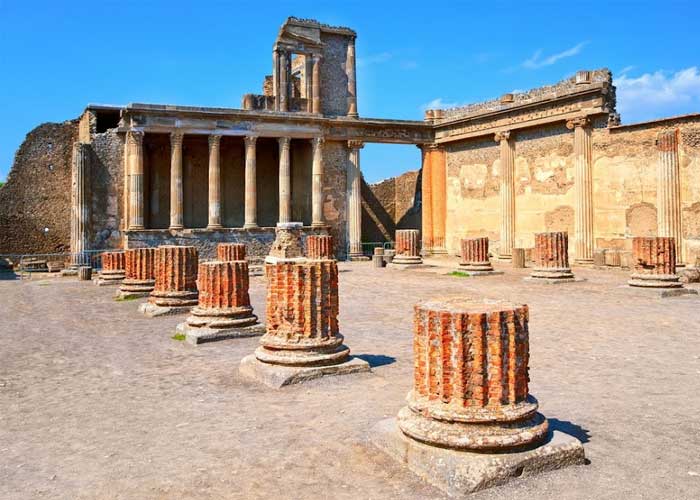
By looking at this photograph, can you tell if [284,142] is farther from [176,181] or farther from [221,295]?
[221,295]

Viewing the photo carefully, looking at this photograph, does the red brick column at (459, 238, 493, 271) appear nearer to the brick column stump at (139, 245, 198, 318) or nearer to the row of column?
the row of column

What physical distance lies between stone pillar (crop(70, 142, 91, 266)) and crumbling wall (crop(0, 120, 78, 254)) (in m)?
4.35

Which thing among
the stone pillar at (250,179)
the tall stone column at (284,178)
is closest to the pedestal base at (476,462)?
the stone pillar at (250,179)

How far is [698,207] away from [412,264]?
8404mm

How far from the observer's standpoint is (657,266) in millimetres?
13078

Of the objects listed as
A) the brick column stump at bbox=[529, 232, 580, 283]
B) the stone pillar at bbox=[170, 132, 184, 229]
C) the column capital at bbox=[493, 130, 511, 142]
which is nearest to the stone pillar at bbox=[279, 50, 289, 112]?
the stone pillar at bbox=[170, 132, 184, 229]

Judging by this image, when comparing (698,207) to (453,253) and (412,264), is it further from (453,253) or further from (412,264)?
(453,253)

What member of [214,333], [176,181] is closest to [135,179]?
[176,181]

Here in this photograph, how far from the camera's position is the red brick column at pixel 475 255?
698 inches

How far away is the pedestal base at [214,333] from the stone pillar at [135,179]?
14359mm

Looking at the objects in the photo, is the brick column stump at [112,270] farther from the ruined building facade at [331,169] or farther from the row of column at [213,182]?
the row of column at [213,182]

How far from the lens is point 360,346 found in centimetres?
780

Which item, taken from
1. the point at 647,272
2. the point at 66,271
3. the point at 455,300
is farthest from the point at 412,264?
the point at 455,300

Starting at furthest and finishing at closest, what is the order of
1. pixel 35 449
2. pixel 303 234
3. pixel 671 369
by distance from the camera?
pixel 303 234 → pixel 671 369 → pixel 35 449
